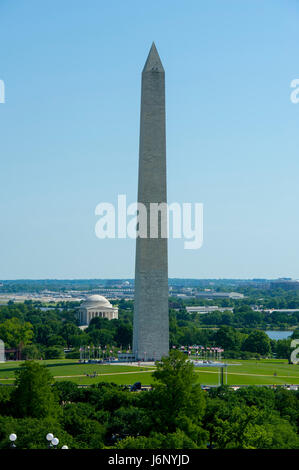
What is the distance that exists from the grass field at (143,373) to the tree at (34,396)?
53.7 feet

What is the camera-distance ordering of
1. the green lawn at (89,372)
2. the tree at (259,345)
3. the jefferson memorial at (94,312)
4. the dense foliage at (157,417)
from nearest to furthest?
the dense foliage at (157,417), the green lawn at (89,372), the tree at (259,345), the jefferson memorial at (94,312)

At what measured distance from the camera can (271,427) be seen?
35156 mm

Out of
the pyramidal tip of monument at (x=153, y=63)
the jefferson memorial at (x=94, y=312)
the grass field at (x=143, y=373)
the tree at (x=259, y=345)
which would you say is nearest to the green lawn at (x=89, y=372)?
the grass field at (x=143, y=373)

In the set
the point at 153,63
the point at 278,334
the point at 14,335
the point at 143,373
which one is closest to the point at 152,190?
the point at 153,63

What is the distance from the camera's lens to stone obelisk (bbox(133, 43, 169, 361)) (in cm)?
6969

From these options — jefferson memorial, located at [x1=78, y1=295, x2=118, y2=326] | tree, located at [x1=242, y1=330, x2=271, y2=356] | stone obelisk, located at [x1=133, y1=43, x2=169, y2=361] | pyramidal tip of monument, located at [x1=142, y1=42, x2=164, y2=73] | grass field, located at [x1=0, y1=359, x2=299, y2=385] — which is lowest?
grass field, located at [x1=0, y1=359, x2=299, y2=385]

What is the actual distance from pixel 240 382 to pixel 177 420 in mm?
26038

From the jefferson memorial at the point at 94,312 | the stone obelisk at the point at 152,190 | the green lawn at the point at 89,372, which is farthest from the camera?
the jefferson memorial at the point at 94,312

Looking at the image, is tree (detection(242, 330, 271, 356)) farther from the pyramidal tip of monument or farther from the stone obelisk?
the pyramidal tip of monument

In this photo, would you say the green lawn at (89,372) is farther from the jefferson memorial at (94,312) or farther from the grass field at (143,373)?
the jefferson memorial at (94,312)

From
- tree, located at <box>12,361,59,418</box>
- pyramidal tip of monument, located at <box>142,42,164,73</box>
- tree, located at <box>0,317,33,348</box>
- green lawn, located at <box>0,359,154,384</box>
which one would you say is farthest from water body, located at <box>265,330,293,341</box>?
tree, located at <box>12,361,59,418</box>

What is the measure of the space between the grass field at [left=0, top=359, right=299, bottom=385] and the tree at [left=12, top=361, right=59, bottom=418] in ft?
53.7

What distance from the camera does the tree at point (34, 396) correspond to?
3997cm

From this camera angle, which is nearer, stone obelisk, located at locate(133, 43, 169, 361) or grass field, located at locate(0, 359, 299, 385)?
grass field, located at locate(0, 359, 299, 385)
